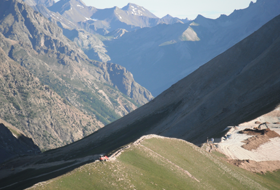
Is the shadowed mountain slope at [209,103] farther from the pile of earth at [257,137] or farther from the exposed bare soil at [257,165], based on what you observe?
the exposed bare soil at [257,165]

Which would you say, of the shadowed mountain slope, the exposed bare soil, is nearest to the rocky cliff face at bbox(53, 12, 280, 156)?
the shadowed mountain slope

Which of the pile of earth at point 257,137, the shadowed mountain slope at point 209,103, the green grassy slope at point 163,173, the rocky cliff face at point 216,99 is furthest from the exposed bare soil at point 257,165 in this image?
the rocky cliff face at point 216,99

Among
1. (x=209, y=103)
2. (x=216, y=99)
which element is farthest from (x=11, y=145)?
(x=216, y=99)

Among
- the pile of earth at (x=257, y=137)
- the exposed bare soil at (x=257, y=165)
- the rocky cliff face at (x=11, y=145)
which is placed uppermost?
the pile of earth at (x=257, y=137)

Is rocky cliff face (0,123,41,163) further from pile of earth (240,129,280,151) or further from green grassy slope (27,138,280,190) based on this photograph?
pile of earth (240,129,280,151)

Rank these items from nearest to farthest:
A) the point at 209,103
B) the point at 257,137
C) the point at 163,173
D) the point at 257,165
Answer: the point at 163,173
the point at 257,165
the point at 257,137
the point at 209,103

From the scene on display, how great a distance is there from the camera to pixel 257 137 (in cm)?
7975

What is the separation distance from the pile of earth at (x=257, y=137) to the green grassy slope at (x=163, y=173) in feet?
38.5

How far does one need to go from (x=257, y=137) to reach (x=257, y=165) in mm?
14668

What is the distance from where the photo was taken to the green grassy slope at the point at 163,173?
132 ft

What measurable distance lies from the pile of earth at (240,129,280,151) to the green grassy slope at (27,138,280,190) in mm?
11734

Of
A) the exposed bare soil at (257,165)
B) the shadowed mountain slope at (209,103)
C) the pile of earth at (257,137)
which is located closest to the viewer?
the exposed bare soil at (257,165)

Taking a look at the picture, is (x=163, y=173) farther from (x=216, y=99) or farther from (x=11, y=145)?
(x=11, y=145)

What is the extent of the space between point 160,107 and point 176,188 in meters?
118
